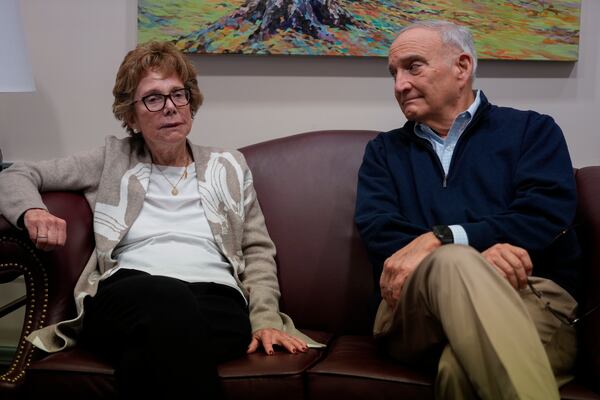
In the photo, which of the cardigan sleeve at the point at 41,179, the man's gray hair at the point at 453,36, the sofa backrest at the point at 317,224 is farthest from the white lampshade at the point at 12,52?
the man's gray hair at the point at 453,36

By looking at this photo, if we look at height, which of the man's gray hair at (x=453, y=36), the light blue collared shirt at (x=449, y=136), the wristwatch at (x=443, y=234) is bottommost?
the wristwatch at (x=443, y=234)

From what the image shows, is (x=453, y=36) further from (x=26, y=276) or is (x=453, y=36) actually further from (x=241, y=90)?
(x=26, y=276)

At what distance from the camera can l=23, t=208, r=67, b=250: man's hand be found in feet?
5.36

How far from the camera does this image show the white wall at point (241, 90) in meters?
2.32

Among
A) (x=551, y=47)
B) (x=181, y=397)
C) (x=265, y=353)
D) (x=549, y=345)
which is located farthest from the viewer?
(x=551, y=47)

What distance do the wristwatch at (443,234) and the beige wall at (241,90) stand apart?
0.85 metres

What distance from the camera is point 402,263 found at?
1524 millimetres

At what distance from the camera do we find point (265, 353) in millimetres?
1622

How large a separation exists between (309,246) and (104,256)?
596mm

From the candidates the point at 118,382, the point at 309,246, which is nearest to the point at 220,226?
the point at 309,246

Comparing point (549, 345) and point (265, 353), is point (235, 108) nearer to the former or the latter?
point (265, 353)

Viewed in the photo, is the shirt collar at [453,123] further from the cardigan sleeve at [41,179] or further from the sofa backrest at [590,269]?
the cardigan sleeve at [41,179]

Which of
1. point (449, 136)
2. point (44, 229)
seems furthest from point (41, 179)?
point (449, 136)

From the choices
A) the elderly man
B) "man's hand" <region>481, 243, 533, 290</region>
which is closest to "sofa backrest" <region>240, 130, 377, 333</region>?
the elderly man
